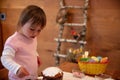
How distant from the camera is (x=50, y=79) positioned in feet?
3.09

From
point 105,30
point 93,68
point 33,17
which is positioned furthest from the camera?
point 105,30

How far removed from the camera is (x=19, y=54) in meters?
1.14

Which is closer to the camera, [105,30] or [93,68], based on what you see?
[93,68]

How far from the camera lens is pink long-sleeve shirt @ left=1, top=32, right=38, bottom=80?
1016 mm

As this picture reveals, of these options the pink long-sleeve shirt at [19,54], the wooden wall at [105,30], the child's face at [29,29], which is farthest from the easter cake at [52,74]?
the wooden wall at [105,30]

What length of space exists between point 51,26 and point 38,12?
1091mm

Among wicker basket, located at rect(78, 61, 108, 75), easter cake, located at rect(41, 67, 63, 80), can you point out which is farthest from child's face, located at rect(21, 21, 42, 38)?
wicker basket, located at rect(78, 61, 108, 75)

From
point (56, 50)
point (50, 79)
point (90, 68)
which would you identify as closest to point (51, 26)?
point (56, 50)

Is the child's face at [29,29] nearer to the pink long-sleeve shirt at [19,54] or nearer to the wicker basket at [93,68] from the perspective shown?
the pink long-sleeve shirt at [19,54]

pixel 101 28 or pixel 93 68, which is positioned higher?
pixel 101 28

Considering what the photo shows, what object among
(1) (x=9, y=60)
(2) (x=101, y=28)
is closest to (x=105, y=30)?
(2) (x=101, y=28)

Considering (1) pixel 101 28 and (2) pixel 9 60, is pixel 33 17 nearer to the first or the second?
(2) pixel 9 60

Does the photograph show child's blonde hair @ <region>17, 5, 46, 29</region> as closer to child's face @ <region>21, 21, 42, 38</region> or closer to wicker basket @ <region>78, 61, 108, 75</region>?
child's face @ <region>21, 21, 42, 38</region>

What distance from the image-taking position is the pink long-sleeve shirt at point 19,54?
3.33 ft
